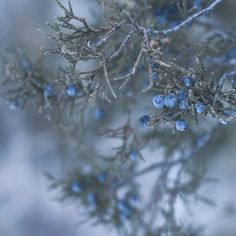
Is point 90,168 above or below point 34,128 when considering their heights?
below

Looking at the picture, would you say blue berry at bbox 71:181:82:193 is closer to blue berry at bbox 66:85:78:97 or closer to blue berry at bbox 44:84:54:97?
blue berry at bbox 44:84:54:97

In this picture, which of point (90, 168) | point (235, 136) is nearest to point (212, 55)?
point (90, 168)

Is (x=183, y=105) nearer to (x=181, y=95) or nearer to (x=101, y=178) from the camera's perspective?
(x=181, y=95)

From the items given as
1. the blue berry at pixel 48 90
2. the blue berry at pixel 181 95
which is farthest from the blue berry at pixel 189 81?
the blue berry at pixel 48 90

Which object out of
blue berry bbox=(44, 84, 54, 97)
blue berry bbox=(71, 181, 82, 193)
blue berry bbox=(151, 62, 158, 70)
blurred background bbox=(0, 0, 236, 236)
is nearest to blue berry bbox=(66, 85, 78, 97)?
blue berry bbox=(44, 84, 54, 97)

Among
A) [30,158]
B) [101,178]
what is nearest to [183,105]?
[101,178]

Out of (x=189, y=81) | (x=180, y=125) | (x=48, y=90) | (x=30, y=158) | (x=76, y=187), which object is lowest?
(x=180, y=125)

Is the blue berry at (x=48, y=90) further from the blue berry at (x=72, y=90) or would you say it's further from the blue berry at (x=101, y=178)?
the blue berry at (x=101, y=178)

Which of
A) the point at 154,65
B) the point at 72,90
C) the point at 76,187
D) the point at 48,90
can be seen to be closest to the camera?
the point at 154,65

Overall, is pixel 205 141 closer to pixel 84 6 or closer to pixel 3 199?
pixel 84 6
